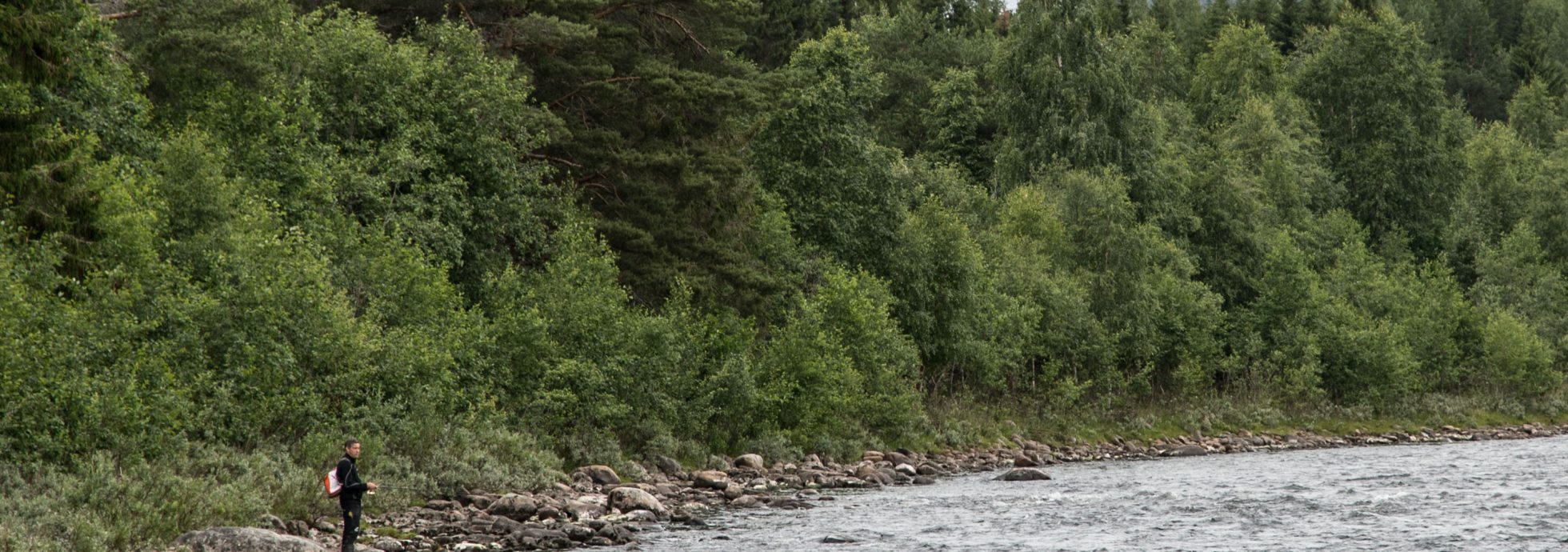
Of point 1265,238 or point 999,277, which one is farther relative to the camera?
point 1265,238

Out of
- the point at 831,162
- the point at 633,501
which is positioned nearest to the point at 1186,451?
the point at 831,162

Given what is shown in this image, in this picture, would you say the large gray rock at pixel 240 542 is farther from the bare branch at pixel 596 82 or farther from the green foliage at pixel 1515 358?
the green foliage at pixel 1515 358

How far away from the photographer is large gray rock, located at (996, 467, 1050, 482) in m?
38.3

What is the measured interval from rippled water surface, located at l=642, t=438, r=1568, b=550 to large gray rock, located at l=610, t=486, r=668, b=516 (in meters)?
1.57

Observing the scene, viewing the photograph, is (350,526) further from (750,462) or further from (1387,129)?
(1387,129)

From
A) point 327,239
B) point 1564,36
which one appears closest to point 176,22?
point 327,239

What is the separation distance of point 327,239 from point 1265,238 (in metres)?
51.7

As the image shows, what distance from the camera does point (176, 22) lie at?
34000 millimetres

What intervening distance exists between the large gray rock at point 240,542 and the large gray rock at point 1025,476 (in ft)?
74.4

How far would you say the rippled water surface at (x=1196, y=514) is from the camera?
24266 mm

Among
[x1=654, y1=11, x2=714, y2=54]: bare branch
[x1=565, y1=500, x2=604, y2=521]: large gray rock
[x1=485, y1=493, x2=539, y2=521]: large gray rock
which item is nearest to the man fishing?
[x1=485, y1=493, x2=539, y2=521]: large gray rock

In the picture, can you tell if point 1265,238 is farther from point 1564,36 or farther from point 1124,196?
point 1564,36

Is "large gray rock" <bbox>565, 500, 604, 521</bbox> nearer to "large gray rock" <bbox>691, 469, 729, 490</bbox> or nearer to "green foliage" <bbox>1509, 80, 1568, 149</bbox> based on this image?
"large gray rock" <bbox>691, 469, 729, 490</bbox>

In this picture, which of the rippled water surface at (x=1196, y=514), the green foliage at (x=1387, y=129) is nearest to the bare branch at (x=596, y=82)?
the rippled water surface at (x=1196, y=514)
